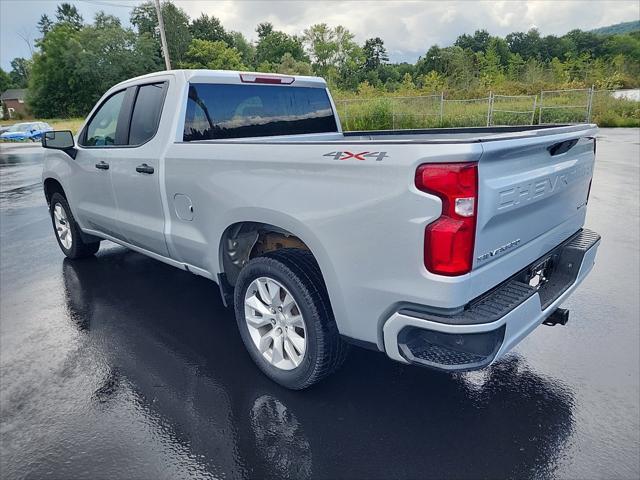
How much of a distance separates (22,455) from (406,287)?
7.37 feet

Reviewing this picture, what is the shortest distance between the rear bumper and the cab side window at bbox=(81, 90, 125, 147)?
3.30 metres

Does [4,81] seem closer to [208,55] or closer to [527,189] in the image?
[208,55]

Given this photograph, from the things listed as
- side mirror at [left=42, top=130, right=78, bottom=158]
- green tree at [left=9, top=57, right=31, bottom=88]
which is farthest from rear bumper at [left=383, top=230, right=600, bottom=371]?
green tree at [left=9, top=57, right=31, bottom=88]

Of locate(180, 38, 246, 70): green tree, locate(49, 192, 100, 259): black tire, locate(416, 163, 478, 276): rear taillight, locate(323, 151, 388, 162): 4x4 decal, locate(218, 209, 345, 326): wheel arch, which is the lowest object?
locate(49, 192, 100, 259): black tire

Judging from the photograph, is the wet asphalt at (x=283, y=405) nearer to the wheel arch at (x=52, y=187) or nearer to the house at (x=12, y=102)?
the wheel arch at (x=52, y=187)

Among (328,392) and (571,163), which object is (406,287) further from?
(571,163)

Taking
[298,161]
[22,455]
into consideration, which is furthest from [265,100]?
[22,455]

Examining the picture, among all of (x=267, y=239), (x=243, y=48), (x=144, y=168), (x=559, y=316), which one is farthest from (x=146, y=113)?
(x=243, y=48)

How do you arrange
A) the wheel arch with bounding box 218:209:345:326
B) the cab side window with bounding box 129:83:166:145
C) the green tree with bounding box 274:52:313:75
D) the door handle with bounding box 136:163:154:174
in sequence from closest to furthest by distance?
the wheel arch with bounding box 218:209:345:326 < the door handle with bounding box 136:163:154:174 < the cab side window with bounding box 129:83:166:145 < the green tree with bounding box 274:52:313:75

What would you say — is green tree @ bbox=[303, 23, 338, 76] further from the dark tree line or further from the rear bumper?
the rear bumper

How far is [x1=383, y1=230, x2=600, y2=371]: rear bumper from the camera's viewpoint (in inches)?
78.8

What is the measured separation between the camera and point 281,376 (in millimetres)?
2842

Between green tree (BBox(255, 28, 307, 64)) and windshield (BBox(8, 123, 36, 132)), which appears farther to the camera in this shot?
green tree (BBox(255, 28, 307, 64))

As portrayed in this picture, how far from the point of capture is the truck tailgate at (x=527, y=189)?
6.52ft
